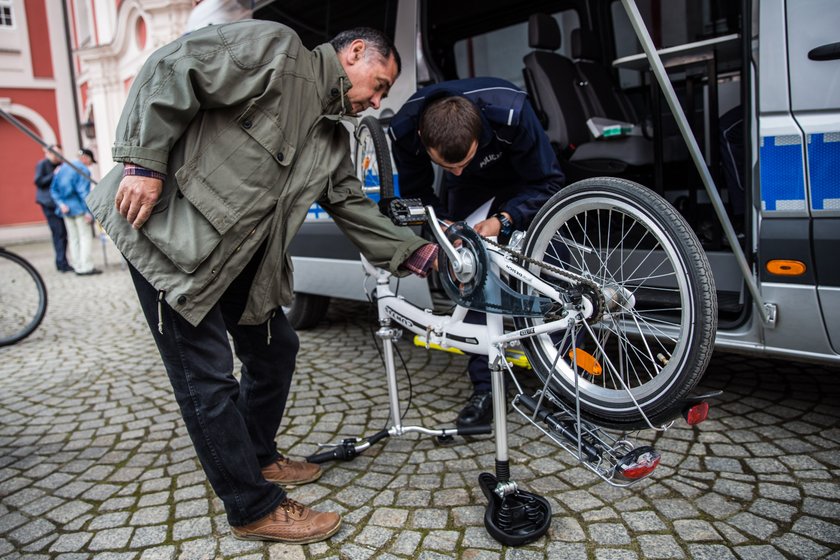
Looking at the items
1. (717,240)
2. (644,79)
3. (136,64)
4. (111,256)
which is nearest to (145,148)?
(717,240)

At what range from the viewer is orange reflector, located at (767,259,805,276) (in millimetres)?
2252

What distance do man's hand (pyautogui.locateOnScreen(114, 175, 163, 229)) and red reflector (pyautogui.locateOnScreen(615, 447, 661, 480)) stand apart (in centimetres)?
144

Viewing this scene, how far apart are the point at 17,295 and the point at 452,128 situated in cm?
453

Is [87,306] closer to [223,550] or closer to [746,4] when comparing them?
[223,550]

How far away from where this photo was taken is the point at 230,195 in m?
1.83

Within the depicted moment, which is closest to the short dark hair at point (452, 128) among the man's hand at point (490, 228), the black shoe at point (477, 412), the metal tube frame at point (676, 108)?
the man's hand at point (490, 228)

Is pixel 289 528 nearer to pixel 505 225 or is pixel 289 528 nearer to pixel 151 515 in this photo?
pixel 151 515

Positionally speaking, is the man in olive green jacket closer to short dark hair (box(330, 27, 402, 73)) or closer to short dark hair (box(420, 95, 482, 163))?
short dark hair (box(330, 27, 402, 73))

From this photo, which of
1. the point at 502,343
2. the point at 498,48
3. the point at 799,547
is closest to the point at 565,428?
the point at 502,343

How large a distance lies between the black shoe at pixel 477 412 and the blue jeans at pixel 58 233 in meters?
8.29

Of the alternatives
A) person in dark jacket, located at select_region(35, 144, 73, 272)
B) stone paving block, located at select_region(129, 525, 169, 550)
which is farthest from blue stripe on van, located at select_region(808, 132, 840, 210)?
person in dark jacket, located at select_region(35, 144, 73, 272)

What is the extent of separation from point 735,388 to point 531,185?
145 centimetres

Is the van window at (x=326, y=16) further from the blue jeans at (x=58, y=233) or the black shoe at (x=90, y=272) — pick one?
A: the blue jeans at (x=58, y=233)

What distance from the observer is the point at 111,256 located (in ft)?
38.4
